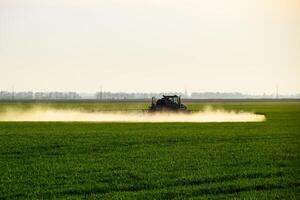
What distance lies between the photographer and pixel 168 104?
2179 inches

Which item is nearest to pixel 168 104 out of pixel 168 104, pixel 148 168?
pixel 168 104

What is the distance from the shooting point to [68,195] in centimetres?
1541

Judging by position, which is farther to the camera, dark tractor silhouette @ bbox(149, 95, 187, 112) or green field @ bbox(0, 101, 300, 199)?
dark tractor silhouette @ bbox(149, 95, 187, 112)

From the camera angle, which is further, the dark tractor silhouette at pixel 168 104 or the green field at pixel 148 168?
the dark tractor silhouette at pixel 168 104

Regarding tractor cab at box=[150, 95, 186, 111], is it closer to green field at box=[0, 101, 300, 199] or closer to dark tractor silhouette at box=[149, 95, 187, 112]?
Answer: dark tractor silhouette at box=[149, 95, 187, 112]

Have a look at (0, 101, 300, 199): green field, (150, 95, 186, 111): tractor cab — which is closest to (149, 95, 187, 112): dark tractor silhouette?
(150, 95, 186, 111): tractor cab

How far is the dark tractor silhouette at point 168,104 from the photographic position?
181 feet

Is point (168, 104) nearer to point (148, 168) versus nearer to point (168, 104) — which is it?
point (168, 104)

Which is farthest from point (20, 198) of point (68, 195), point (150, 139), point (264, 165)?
point (150, 139)

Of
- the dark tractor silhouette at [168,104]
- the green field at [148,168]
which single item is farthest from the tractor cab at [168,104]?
the green field at [148,168]

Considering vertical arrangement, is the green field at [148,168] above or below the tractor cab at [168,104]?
below

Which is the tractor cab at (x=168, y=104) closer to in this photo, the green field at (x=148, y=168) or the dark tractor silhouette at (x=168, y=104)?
the dark tractor silhouette at (x=168, y=104)

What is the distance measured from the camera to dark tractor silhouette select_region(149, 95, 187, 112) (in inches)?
2178

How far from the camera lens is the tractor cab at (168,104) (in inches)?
2178
